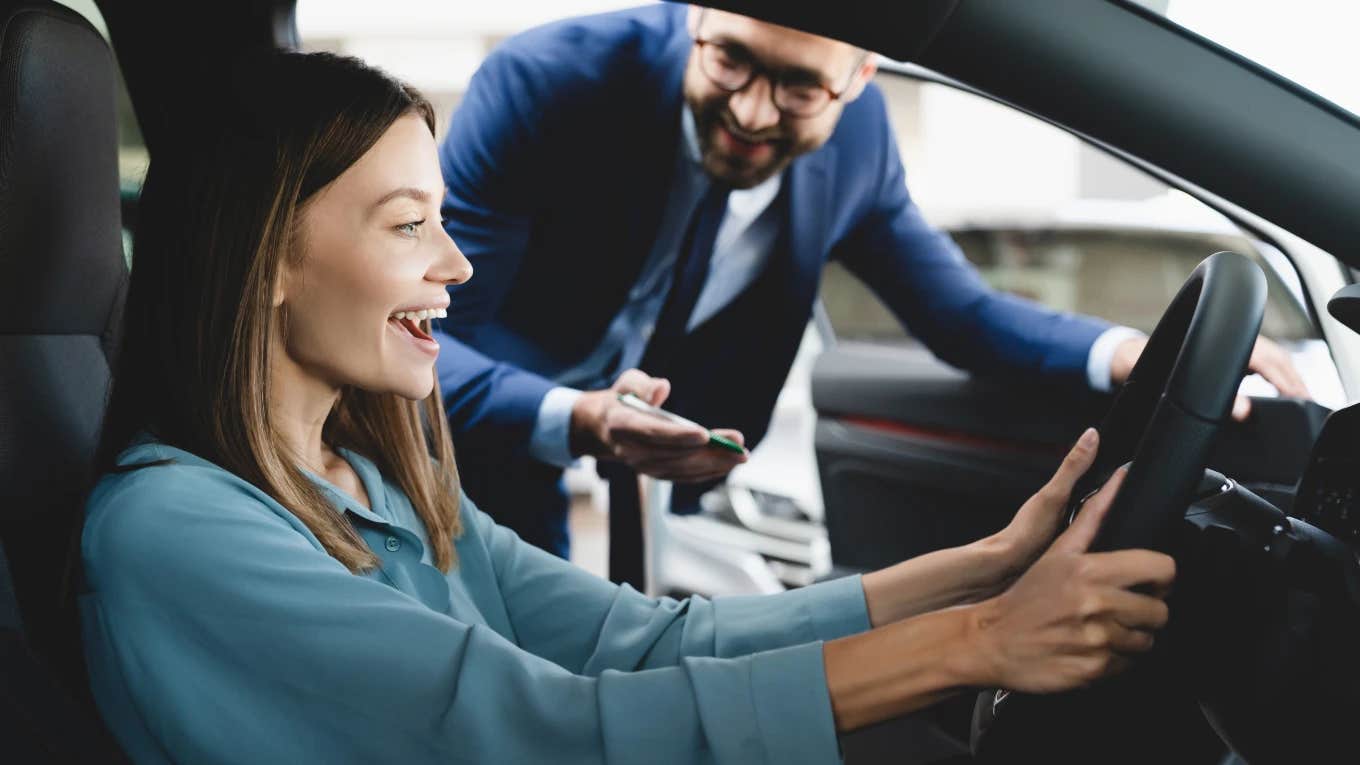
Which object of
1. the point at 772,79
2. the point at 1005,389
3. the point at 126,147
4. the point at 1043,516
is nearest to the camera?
the point at 1043,516

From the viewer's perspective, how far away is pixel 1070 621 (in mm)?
845

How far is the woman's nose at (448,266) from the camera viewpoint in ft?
3.66

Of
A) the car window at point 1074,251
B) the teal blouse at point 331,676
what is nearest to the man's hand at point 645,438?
the teal blouse at point 331,676

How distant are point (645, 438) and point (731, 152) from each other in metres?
0.44

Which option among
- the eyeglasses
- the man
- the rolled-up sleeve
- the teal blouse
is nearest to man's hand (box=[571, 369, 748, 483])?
the man

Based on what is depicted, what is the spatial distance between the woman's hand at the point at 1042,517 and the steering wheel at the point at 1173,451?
13cm

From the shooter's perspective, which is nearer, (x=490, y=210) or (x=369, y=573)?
(x=369, y=573)

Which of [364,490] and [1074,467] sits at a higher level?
[1074,467]

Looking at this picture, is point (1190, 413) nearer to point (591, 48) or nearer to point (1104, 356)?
point (1104, 356)

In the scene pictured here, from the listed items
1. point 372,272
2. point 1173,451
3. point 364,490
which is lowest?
point 364,490

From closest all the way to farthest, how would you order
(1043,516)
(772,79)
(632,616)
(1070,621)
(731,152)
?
(1070,621), (1043,516), (632,616), (772,79), (731,152)

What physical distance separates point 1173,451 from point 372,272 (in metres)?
0.63

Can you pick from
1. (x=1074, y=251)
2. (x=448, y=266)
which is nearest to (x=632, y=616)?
(x=448, y=266)

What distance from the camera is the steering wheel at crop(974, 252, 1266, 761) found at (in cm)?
89
